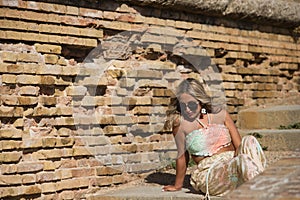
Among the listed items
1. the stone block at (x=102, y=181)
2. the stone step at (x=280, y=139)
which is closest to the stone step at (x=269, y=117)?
the stone step at (x=280, y=139)

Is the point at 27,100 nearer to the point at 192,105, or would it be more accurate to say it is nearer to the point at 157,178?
the point at 192,105

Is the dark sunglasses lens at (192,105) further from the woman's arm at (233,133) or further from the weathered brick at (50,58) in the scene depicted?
the weathered brick at (50,58)

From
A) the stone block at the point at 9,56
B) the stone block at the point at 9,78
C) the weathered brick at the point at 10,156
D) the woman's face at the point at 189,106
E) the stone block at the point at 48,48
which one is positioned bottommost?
the weathered brick at the point at 10,156

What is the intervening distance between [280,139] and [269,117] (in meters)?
0.86

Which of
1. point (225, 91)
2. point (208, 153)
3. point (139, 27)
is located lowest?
point (208, 153)

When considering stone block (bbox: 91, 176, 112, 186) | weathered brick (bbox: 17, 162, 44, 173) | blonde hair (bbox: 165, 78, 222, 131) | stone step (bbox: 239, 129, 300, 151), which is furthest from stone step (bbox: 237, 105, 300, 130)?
weathered brick (bbox: 17, 162, 44, 173)

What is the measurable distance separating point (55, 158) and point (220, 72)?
2864mm

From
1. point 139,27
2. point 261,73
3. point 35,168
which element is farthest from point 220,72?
point 35,168

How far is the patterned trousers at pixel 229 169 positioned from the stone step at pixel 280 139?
1.64 meters

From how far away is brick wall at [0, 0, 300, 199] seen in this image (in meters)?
6.51

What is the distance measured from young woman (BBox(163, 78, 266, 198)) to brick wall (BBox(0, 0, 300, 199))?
→ 952mm

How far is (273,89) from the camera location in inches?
381

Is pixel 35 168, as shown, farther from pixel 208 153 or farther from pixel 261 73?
pixel 261 73

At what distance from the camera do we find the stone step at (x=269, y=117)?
333 inches
